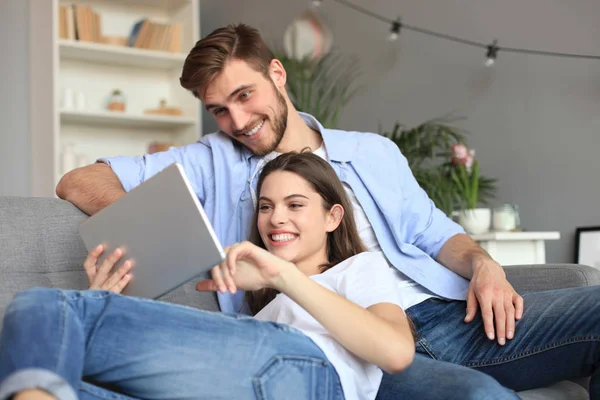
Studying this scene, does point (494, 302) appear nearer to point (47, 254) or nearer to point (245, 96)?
point (245, 96)

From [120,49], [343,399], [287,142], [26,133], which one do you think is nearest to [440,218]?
[287,142]

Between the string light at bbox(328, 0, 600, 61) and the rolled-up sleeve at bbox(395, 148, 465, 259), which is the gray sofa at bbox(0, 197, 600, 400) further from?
the string light at bbox(328, 0, 600, 61)

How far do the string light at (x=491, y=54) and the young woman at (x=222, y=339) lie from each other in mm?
2158

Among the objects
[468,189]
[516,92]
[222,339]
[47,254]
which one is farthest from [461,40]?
[222,339]

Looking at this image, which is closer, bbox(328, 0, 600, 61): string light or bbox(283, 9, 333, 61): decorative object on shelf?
bbox(328, 0, 600, 61): string light

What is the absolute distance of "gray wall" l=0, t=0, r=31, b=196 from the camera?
165 inches

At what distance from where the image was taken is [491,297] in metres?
1.56

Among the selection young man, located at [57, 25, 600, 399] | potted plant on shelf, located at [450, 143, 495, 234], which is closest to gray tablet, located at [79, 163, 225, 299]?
young man, located at [57, 25, 600, 399]

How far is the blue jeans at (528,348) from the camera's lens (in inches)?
53.1

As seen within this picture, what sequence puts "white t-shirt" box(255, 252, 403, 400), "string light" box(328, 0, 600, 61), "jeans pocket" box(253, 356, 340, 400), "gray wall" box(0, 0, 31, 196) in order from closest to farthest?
1. "jeans pocket" box(253, 356, 340, 400)
2. "white t-shirt" box(255, 252, 403, 400)
3. "string light" box(328, 0, 600, 61)
4. "gray wall" box(0, 0, 31, 196)

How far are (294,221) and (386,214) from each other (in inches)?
12.6

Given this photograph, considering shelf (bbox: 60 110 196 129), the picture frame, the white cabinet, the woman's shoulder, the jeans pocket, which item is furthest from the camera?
shelf (bbox: 60 110 196 129)

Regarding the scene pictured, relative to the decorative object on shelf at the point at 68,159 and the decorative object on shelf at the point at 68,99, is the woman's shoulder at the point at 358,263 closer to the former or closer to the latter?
the decorative object on shelf at the point at 68,159

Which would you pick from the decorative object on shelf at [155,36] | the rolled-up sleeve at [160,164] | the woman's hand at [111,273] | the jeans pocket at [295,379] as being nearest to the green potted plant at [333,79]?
the decorative object on shelf at [155,36]
